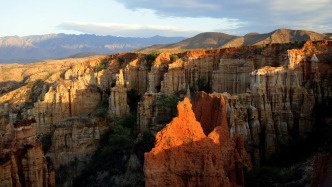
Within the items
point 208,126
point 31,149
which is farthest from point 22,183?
point 208,126

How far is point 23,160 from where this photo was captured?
2023cm

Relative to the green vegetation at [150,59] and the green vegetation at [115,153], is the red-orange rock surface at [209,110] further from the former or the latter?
the green vegetation at [150,59]

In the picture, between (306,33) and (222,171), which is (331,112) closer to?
(222,171)

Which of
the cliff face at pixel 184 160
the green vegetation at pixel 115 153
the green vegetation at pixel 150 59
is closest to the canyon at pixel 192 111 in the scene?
the cliff face at pixel 184 160

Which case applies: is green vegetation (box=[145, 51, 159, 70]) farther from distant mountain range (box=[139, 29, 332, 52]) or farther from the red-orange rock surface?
distant mountain range (box=[139, 29, 332, 52])

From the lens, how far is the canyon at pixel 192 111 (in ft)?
65.4

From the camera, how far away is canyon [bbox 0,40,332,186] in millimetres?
19938

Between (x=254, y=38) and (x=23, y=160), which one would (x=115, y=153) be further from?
(x=254, y=38)

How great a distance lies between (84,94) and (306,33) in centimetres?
5745

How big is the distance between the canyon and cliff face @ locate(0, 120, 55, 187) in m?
0.05

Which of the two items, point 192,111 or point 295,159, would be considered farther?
point 295,159

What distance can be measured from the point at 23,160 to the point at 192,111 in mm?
8924

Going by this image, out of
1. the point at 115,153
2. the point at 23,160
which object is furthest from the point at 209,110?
the point at 23,160

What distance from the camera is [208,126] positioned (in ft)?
85.1
